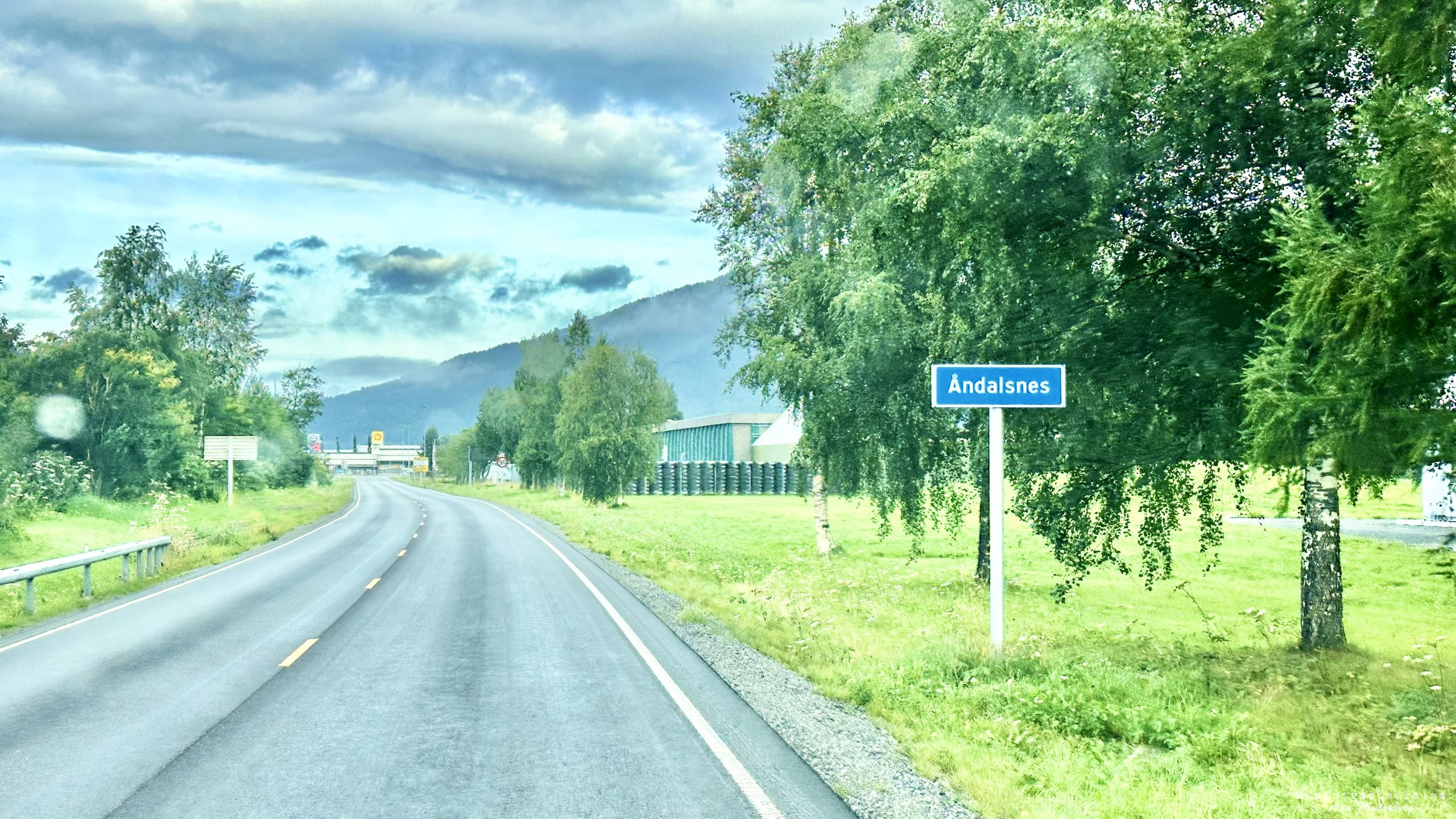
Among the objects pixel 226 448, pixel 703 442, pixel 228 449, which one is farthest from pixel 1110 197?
pixel 703 442

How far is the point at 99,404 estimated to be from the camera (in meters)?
44.4

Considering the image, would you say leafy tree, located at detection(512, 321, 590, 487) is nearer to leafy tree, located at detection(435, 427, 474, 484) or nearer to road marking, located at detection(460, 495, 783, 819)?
leafy tree, located at detection(435, 427, 474, 484)

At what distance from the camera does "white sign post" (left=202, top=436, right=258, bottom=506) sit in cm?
5553

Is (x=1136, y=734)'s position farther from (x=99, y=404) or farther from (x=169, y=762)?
(x=99, y=404)

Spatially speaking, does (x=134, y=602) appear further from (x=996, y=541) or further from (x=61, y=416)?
(x=61, y=416)

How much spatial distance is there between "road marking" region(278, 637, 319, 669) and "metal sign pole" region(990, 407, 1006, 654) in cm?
699

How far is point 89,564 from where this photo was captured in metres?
17.0

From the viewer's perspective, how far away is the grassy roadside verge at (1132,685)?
6137 millimetres

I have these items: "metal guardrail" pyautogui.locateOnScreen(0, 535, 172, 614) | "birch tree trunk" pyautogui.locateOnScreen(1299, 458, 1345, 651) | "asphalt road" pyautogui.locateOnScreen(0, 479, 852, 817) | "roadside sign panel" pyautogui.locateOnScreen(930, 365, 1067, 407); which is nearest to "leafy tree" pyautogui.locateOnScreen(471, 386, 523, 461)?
"metal guardrail" pyautogui.locateOnScreen(0, 535, 172, 614)

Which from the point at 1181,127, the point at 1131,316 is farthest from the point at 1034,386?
the point at 1181,127

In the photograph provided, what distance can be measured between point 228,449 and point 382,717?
5426 cm

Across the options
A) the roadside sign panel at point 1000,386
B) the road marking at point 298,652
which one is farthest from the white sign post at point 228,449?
the roadside sign panel at point 1000,386

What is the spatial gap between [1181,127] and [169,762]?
975cm

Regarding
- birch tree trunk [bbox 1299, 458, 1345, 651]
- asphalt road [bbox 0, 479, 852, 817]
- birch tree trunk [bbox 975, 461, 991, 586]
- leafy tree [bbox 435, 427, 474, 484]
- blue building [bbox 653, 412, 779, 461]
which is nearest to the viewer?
asphalt road [bbox 0, 479, 852, 817]
